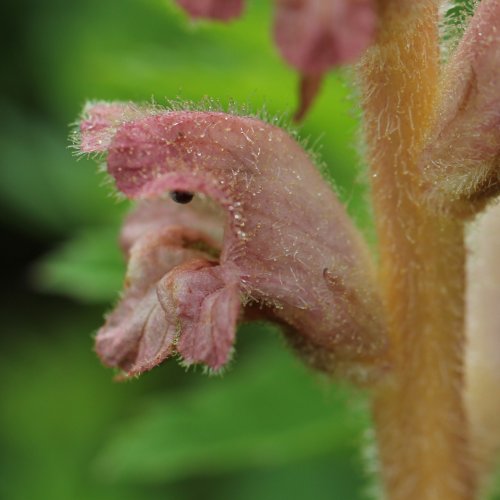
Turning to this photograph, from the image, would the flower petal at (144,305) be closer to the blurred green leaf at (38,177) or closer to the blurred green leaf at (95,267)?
the blurred green leaf at (95,267)

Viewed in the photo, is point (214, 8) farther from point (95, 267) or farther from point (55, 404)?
point (55, 404)

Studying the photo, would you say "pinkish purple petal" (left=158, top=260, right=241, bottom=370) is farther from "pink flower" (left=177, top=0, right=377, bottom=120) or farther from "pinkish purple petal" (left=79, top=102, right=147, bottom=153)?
"pink flower" (left=177, top=0, right=377, bottom=120)

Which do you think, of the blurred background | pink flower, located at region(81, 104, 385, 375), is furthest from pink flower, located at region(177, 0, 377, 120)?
the blurred background

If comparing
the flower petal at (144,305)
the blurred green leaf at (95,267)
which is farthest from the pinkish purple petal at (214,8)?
the blurred green leaf at (95,267)

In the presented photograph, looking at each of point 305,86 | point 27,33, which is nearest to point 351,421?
point 305,86

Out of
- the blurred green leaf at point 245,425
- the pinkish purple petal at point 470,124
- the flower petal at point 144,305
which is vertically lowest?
the blurred green leaf at point 245,425

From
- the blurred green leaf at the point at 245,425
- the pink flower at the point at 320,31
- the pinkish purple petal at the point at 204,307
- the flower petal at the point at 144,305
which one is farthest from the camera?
the blurred green leaf at the point at 245,425
